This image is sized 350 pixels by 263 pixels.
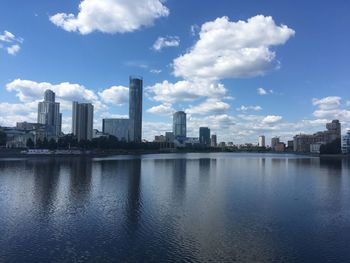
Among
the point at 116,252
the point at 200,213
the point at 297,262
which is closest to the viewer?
the point at 297,262

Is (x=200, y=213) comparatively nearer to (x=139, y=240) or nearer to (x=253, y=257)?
(x=139, y=240)

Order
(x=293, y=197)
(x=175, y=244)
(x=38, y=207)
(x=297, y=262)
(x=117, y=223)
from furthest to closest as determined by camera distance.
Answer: (x=293, y=197), (x=38, y=207), (x=117, y=223), (x=175, y=244), (x=297, y=262)

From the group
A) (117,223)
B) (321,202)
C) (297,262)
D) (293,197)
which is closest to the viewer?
(297,262)

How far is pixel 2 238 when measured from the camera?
20594mm

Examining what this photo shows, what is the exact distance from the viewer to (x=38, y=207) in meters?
29.9

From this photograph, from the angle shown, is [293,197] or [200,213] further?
[293,197]

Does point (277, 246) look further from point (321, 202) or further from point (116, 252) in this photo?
point (321, 202)

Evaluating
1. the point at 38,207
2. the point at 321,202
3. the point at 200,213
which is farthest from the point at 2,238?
the point at 321,202

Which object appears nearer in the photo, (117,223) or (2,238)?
(2,238)

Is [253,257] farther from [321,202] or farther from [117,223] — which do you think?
[321,202]

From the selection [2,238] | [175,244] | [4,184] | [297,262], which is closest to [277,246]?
[297,262]

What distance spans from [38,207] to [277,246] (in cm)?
1992

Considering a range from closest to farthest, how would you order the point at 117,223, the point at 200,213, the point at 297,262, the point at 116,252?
the point at 297,262, the point at 116,252, the point at 117,223, the point at 200,213

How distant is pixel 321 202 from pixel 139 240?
20976mm
